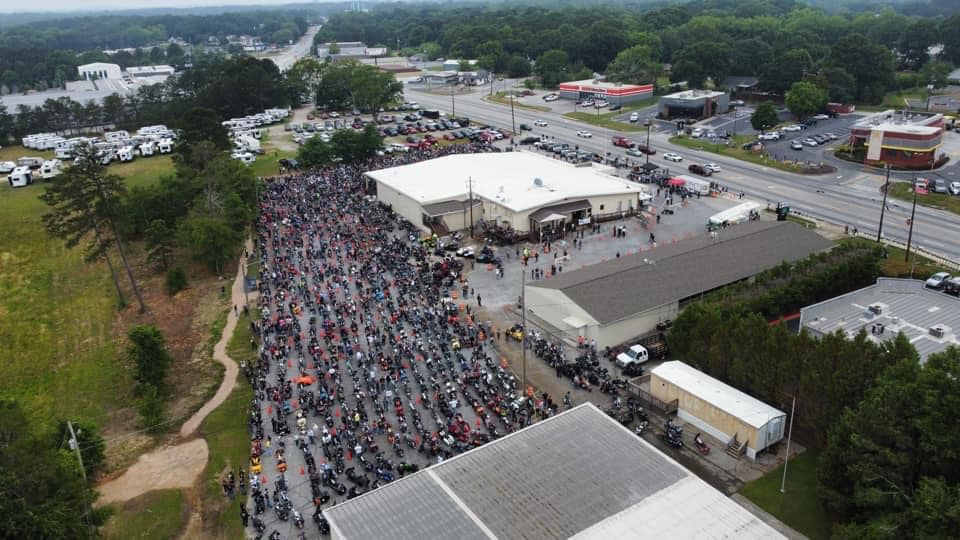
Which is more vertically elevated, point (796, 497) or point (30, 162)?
point (30, 162)

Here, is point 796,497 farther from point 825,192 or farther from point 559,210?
point 825,192

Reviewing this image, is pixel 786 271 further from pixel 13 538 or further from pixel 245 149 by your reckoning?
pixel 245 149

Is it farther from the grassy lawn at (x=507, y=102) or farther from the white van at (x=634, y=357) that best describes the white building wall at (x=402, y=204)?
the grassy lawn at (x=507, y=102)

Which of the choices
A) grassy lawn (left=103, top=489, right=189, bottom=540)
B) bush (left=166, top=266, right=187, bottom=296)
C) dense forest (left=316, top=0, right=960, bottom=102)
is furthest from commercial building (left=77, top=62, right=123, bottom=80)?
grassy lawn (left=103, top=489, right=189, bottom=540)

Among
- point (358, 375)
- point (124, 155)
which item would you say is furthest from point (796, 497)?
point (124, 155)

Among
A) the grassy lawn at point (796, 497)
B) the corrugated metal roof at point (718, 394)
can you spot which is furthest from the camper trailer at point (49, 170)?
the grassy lawn at point (796, 497)
